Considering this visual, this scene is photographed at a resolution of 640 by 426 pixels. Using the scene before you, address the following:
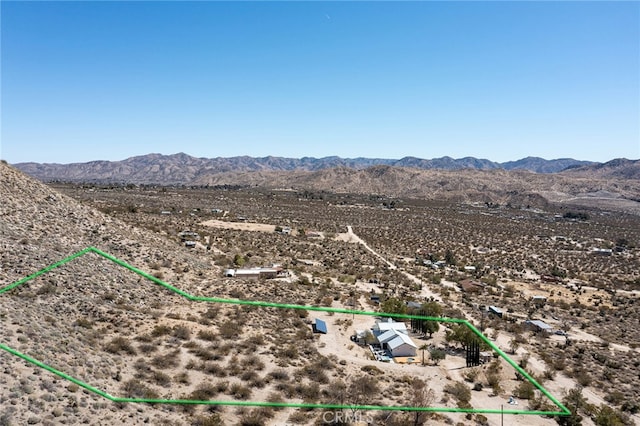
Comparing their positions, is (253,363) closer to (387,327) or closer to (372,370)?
(372,370)

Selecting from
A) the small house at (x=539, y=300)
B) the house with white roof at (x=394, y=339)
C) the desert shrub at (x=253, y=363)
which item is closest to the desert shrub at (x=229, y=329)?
the desert shrub at (x=253, y=363)

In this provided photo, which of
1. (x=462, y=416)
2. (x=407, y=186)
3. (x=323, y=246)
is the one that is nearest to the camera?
(x=462, y=416)

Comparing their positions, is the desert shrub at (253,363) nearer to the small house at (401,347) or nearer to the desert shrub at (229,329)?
the desert shrub at (229,329)

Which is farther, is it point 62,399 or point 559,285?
point 559,285

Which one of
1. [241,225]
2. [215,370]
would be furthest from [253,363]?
[241,225]

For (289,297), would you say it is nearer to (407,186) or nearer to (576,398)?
(576,398)

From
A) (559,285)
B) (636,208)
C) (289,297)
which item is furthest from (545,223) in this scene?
(289,297)

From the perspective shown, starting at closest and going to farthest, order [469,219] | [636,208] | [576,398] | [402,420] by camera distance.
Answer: [402,420]
[576,398]
[469,219]
[636,208]
